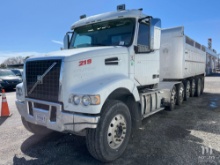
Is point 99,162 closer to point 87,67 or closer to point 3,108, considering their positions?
point 87,67

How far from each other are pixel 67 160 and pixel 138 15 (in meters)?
3.51

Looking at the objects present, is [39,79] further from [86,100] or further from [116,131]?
[116,131]

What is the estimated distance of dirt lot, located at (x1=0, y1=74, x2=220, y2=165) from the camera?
3.54m

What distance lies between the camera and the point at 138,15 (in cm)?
444

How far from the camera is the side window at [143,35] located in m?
4.46

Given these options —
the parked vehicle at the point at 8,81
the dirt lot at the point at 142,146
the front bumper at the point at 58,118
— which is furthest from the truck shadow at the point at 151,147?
the parked vehicle at the point at 8,81

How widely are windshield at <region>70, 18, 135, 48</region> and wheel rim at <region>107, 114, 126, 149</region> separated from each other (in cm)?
170

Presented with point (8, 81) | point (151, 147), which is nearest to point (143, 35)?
point (151, 147)

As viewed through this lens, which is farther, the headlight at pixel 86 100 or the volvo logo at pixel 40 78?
the volvo logo at pixel 40 78

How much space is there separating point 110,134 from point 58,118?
3.28 ft

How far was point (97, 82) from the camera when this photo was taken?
11.0 ft

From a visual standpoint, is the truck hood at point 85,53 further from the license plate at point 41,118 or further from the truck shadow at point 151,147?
the truck shadow at point 151,147

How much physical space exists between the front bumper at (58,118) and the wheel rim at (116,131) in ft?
1.71

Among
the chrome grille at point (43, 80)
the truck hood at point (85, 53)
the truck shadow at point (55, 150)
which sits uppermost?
the truck hood at point (85, 53)
